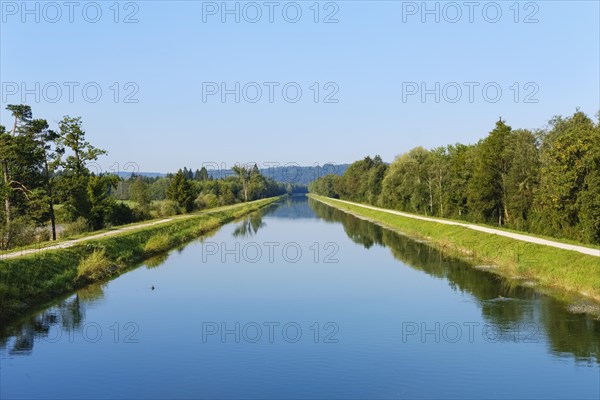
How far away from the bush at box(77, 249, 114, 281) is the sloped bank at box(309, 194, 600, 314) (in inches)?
867

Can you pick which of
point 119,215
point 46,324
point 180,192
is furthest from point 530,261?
point 180,192

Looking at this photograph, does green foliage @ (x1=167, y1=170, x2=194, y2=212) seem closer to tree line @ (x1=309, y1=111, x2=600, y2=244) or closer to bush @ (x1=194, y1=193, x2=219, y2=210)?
bush @ (x1=194, y1=193, x2=219, y2=210)

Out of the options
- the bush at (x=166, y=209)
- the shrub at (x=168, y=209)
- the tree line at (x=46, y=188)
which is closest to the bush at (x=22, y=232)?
the tree line at (x=46, y=188)

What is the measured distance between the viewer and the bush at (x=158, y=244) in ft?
136

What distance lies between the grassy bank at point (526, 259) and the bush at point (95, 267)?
72.9ft

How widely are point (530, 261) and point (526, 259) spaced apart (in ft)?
2.11

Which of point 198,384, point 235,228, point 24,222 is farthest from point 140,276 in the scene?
point 235,228

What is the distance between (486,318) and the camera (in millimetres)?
21297

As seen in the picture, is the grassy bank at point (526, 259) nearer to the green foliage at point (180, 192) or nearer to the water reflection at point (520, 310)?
the water reflection at point (520, 310)

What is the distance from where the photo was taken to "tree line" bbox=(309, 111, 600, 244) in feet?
106

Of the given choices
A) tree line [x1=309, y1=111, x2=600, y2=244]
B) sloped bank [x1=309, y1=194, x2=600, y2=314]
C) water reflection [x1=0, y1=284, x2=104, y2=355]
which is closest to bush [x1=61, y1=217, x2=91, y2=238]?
water reflection [x1=0, y1=284, x2=104, y2=355]

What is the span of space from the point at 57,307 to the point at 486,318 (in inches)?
690

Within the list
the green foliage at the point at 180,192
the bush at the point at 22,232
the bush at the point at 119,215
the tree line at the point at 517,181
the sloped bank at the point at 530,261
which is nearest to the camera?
the sloped bank at the point at 530,261

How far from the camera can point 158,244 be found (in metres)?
43.2
